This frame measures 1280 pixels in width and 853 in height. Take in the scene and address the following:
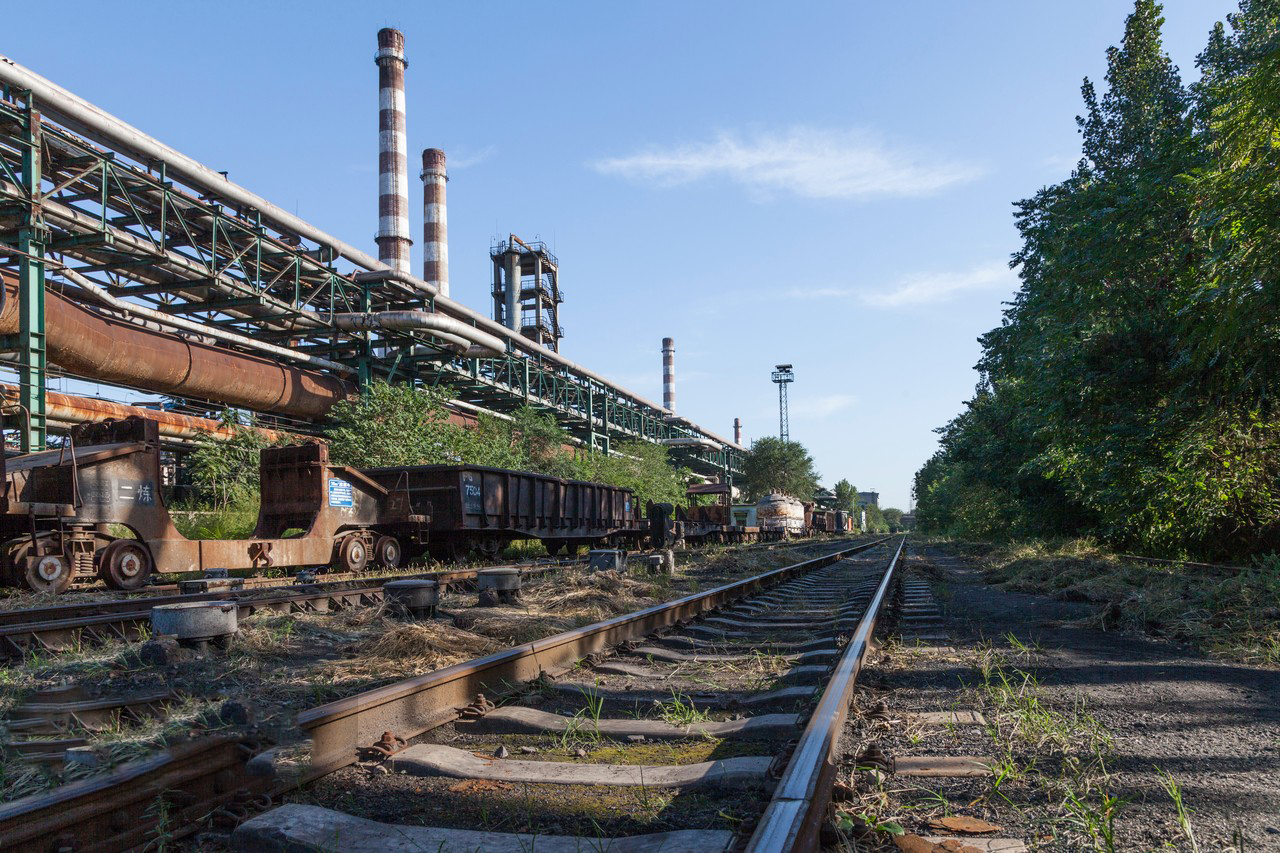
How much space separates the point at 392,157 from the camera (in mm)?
39594

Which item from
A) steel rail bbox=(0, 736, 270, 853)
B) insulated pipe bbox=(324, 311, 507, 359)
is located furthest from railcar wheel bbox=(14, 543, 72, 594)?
insulated pipe bbox=(324, 311, 507, 359)

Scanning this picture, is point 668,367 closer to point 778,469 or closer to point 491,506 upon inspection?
point 778,469

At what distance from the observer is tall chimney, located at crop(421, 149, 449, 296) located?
44.4 metres

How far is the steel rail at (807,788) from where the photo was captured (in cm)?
187

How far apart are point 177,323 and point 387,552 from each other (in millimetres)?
15291

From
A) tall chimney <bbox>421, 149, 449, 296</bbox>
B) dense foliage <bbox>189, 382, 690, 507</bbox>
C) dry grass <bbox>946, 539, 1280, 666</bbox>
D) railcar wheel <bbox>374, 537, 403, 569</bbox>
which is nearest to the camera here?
dry grass <bbox>946, 539, 1280, 666</bbox>

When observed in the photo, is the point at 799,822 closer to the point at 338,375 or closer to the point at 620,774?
the point at 620,774

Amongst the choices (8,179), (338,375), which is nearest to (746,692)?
(8,179)

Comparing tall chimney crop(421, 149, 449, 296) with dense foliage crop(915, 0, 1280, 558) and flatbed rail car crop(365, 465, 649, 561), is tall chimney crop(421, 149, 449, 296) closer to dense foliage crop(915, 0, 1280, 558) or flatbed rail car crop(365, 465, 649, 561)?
flatbed rail car crop(365, 465, 649, 561)

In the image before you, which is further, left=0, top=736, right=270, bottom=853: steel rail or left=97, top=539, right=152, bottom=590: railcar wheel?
left=97, top=539, right=152, bottom=590: railcar wheel

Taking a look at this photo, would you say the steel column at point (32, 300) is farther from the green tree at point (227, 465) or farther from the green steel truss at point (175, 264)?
the green tree at point (227, 465)

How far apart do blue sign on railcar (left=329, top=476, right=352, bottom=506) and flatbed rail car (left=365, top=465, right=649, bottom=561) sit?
1264 mm

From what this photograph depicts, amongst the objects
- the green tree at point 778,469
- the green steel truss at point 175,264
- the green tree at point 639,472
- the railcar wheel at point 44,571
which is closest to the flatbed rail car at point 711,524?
the green tree at point 639,472

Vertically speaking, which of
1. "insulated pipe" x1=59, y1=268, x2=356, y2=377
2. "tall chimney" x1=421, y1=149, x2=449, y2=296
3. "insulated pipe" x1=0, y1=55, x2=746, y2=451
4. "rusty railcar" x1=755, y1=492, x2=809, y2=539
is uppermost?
"tall chimney" x1=421, y1=149, x2=449, y2=296
